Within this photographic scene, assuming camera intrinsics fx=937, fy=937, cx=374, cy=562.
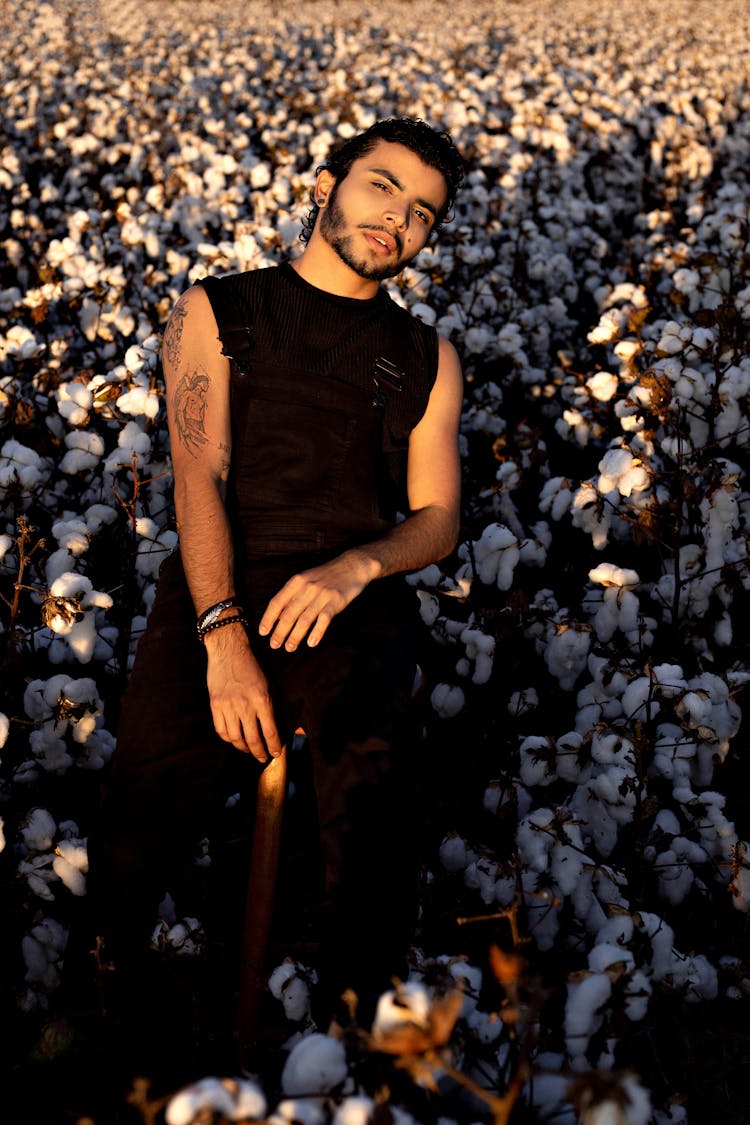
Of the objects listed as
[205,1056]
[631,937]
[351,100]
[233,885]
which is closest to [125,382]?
[233,885]

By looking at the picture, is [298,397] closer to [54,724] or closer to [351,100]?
[54,724]

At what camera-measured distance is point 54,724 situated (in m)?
2.82

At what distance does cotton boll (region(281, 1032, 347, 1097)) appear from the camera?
1444 millimetres

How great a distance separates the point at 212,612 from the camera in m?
2.55

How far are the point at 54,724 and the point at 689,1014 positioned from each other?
6.73ft

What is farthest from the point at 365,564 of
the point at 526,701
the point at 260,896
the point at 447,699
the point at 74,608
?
the point at 526,701

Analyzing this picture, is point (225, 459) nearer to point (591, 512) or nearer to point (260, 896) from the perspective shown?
point (260, 896)

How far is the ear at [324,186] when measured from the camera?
3264mm

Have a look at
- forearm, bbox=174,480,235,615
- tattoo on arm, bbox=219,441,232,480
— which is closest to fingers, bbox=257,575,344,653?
forearm, bbox=174,480,235,615

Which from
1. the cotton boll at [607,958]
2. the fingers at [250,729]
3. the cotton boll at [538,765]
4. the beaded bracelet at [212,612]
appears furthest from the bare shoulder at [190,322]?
the cotton boll at [607,958]

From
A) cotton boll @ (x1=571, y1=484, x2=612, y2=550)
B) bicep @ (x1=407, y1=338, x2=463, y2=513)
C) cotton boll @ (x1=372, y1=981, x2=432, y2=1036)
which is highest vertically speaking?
bicep @ (x1=407, y1=338, x2=463, y2=513)

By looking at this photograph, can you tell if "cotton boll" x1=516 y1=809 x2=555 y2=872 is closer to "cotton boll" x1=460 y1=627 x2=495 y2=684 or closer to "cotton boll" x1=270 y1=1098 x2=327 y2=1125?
"cotton boll" x1=460 y1=627 x2=495 y2=684

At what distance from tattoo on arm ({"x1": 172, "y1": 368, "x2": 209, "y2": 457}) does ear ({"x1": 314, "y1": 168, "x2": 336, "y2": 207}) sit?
899 mm

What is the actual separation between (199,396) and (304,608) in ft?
2.59
